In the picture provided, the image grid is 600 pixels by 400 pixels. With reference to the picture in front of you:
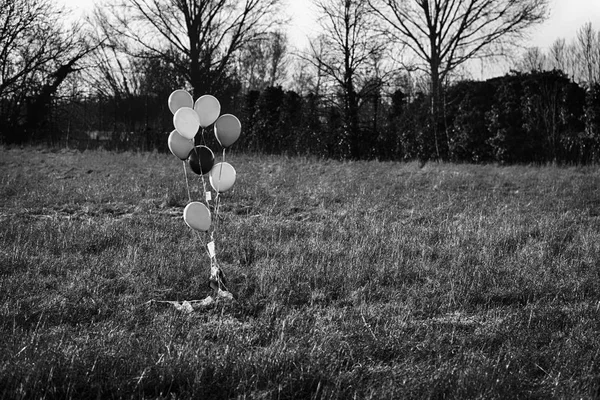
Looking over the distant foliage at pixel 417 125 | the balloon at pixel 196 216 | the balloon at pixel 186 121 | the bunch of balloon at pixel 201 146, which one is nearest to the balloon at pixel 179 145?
the bunch of balloon at pixel 201 146

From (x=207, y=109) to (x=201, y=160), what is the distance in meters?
0.44

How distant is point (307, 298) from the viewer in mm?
4270

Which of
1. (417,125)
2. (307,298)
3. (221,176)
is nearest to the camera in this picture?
(307,298)

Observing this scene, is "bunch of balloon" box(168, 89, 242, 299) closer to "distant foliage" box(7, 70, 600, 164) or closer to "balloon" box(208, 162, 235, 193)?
"balloon" box(208, 162, 235, 193)

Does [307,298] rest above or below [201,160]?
below

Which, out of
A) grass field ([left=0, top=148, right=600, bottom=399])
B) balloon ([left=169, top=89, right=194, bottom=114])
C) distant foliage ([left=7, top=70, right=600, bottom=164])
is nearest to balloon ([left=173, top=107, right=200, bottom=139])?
balloon ([left=169, top=89, right=194, bottom=114])

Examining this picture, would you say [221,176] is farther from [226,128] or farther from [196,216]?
[196,216]

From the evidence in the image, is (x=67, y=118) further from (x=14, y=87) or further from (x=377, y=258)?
(x=377, y=258)

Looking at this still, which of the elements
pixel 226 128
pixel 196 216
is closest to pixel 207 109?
pixel 226 128

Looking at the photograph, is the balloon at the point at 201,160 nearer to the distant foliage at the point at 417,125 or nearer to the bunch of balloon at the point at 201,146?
the bunch of balloon at the point at 201,146

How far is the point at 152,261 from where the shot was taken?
5078mm

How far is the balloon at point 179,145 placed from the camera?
15.3 feet

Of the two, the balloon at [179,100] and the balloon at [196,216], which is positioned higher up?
the balloon at [179,100]

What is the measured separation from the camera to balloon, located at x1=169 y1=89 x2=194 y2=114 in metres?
4.76
